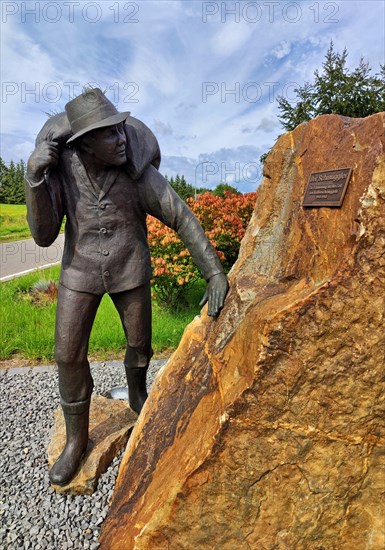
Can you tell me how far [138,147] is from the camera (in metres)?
2.54

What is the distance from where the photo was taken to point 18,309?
6.91m

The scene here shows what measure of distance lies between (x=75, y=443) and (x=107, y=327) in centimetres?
332

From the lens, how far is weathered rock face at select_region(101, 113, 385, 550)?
1.78m

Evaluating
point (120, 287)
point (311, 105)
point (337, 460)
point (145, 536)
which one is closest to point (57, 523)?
point (145, 536)

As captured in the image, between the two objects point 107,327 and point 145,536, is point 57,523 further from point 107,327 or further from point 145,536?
point 107,327

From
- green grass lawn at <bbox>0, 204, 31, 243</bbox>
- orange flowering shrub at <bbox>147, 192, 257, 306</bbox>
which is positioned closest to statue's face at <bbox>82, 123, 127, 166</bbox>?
orange flowering shrub at <bbox>147, 192, 257, 306</bbox>

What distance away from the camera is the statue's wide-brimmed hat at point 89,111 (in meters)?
2.24

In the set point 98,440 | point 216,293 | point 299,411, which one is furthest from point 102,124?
point 98,440

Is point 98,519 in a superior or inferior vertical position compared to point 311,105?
inferior

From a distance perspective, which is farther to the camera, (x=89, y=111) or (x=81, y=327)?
(x=81, y=327)

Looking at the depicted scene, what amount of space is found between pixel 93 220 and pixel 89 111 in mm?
617

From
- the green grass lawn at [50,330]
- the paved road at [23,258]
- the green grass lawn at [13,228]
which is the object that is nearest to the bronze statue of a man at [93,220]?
the green grass lawn at [50,330]

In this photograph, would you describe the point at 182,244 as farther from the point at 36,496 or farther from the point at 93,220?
the point at 36,496

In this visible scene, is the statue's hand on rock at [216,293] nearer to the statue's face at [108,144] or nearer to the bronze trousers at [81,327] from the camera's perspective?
the bronze trousers at [81,327]
